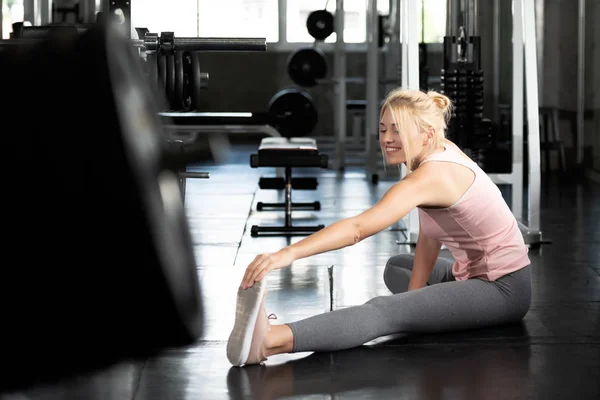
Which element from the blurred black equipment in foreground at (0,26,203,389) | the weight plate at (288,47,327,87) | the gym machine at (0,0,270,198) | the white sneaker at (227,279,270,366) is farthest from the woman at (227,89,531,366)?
the weight plate at (288,47,327,87)

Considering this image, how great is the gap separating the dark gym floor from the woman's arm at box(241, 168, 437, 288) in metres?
0.20

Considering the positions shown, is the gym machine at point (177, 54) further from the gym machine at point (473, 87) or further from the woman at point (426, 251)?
the gym machine at point (473, 87)

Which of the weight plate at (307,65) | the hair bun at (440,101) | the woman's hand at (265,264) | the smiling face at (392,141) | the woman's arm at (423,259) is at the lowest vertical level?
the woman's arm at (423,259)

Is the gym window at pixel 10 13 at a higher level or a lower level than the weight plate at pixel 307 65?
higher

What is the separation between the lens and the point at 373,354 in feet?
8.42

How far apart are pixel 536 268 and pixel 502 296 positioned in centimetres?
120

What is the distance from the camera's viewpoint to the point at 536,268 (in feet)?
12.7

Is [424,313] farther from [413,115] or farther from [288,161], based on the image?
[288,161]

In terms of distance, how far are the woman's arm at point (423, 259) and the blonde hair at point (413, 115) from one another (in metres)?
0.31

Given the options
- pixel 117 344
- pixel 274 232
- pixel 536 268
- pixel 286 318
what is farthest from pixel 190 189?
pixel 117 344

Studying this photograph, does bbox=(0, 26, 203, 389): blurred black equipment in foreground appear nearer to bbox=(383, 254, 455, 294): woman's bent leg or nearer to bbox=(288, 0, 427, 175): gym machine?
bbox=(383, 254, 455, 294): woman's bent leg

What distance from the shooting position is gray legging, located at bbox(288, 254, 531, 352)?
8.21 ft

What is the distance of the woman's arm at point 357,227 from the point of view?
6.84 feet

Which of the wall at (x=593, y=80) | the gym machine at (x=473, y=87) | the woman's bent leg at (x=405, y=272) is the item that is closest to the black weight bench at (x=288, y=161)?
the gym machine at (x=473, y=87)
